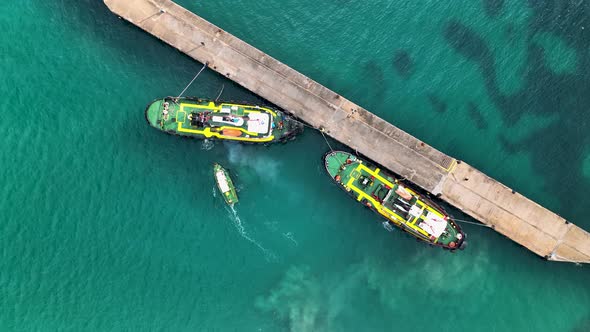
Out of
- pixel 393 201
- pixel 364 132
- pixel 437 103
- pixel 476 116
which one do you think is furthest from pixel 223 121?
pixel 476 116

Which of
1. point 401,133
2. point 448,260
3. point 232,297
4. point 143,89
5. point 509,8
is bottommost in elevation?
point 232,297

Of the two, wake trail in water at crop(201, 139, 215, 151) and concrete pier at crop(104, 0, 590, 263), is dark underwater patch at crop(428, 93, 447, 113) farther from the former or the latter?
wake trail in water at crop(201, 139, 215, 151)

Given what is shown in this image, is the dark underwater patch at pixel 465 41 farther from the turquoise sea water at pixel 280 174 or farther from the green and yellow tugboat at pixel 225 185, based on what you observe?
the green and yellow tugboat at pixel 225 185

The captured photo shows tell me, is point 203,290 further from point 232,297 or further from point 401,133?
point 401,133

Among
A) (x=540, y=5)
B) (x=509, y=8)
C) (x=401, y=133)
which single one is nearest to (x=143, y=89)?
(x=401, y=133)

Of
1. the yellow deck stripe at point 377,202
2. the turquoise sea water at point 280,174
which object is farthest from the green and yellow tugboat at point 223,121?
the yellow deck stripe at point 377,202

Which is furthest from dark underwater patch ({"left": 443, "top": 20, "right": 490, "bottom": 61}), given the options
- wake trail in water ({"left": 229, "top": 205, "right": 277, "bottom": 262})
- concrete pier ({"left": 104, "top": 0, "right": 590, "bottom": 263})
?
wake trail in water ({"left": 229, "top": 205, "right": 277, "bottom": 262})
